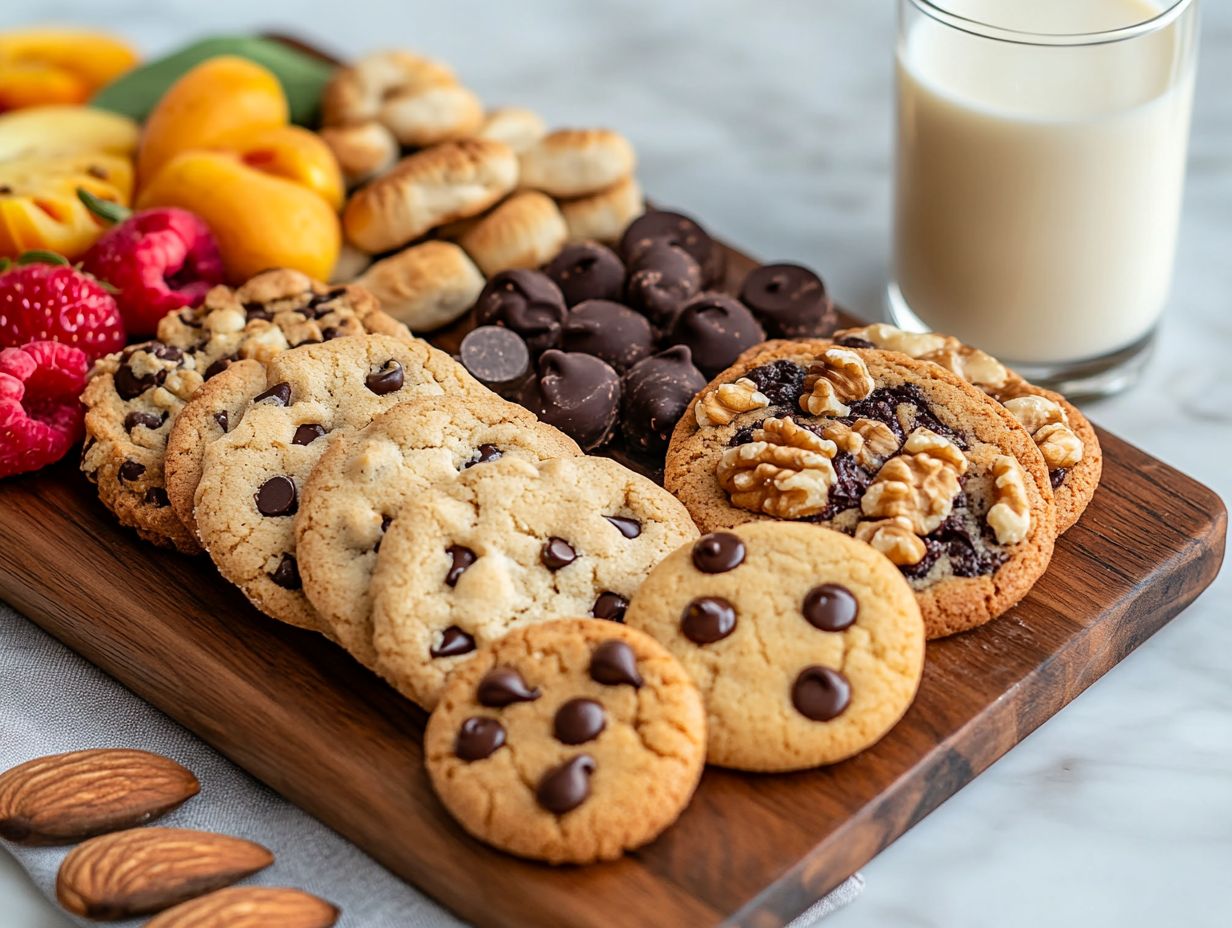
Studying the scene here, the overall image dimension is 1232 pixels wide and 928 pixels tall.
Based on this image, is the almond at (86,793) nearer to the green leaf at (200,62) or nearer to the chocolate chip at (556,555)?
the chocolate chip at (556,555)

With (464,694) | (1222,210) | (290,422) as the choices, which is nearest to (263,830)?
(464,694)

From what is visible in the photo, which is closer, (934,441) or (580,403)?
(934,441)

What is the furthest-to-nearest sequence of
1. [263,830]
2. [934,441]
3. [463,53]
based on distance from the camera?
[463,53]
[934,441]
[263,830]

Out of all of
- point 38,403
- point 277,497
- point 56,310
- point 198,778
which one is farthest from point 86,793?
point 56,310

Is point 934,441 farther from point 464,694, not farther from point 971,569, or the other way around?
point 464,694

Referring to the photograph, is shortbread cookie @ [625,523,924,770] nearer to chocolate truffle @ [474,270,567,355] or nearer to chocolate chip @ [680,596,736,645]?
chocolate chip @ [680,596,736,645]

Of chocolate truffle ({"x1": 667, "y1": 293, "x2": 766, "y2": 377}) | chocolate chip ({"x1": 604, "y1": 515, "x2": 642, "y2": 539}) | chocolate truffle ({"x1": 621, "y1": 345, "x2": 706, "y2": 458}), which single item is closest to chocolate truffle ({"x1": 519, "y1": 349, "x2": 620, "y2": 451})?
chocolate truffle ({"x1": 621, "y1": 345, "x2": 706, "y2": 458})

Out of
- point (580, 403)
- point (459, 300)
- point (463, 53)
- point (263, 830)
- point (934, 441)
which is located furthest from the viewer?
point (463, 53)

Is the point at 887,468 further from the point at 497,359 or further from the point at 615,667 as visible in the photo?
the point at 497,359
